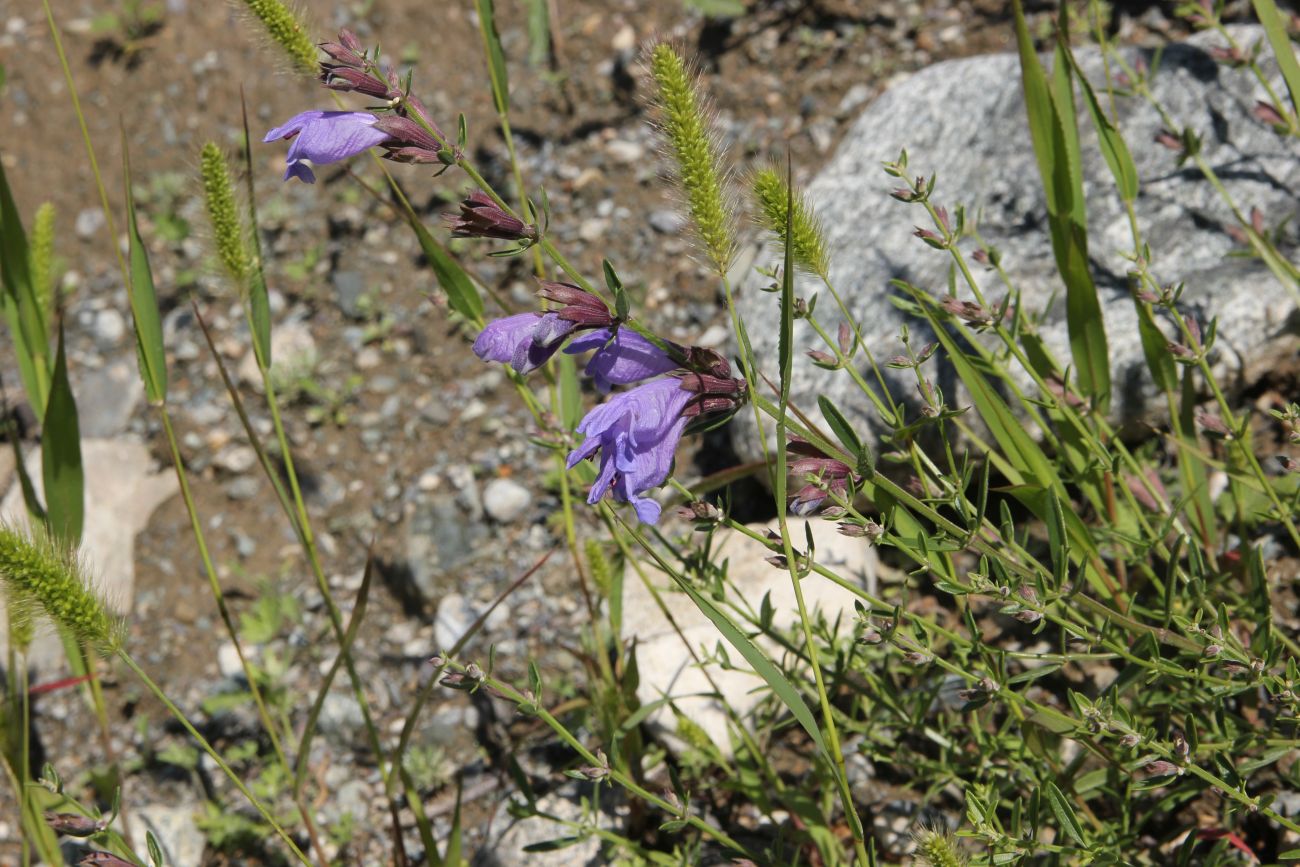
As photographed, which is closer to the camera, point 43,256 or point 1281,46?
point 1281,46

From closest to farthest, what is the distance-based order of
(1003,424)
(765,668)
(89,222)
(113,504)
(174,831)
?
(765,668), (1003,424), (174,831), (113,504), (89,222)

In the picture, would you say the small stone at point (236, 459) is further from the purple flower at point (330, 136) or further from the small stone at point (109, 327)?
the purple flower at point (330, 136)

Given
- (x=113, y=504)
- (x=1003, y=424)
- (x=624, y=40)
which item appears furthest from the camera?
(x=624, y=40)

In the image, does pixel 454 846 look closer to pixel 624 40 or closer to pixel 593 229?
pixel 593 229

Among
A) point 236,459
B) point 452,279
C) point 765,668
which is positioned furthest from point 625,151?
point 765,668

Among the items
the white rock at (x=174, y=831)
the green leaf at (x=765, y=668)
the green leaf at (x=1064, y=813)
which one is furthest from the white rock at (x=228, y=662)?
the green leaf at (x=1064, y=813)

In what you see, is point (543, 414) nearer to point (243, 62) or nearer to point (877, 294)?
point (877, 294)

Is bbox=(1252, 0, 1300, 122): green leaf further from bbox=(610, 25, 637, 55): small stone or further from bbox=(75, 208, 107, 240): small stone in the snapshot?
bbox=(75, 208, 107, 240): small stone
